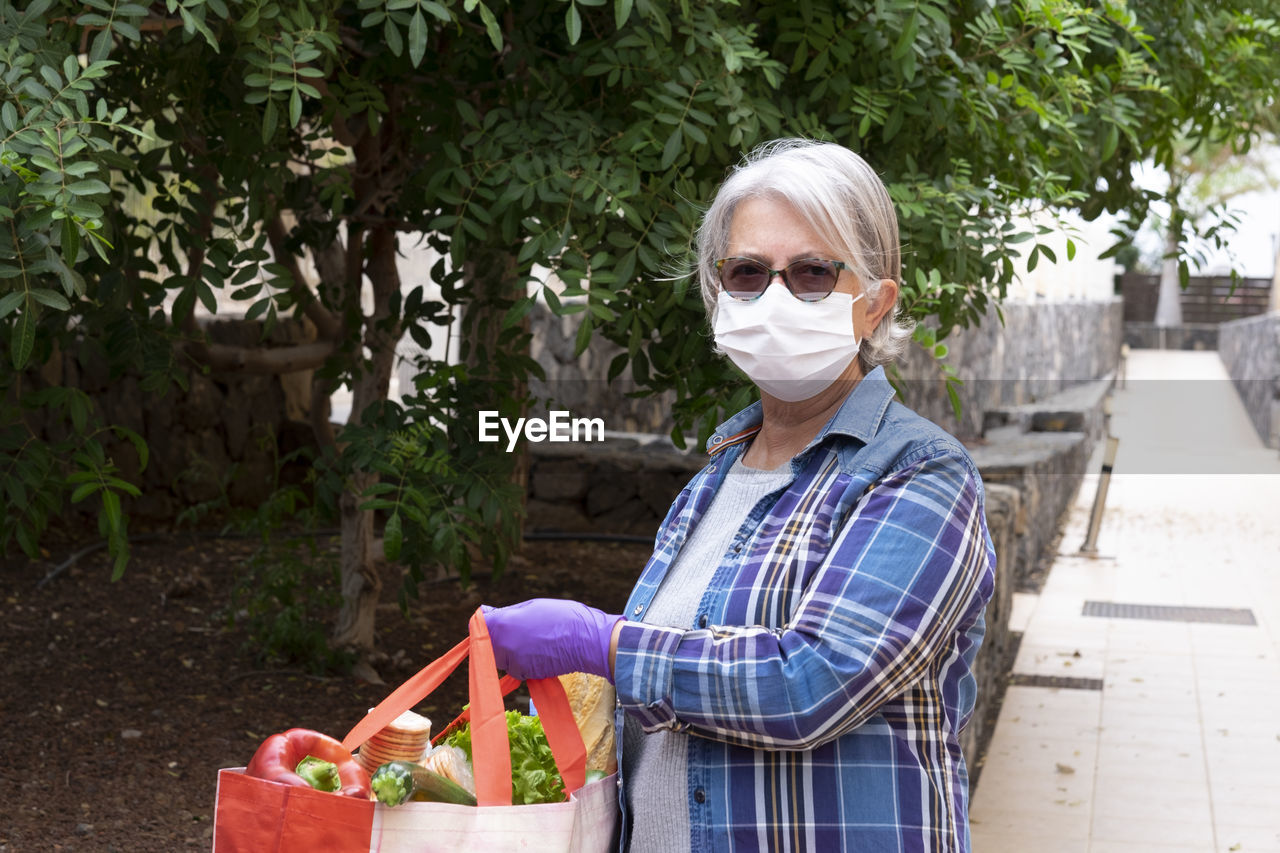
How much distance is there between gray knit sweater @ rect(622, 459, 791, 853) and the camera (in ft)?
5.09

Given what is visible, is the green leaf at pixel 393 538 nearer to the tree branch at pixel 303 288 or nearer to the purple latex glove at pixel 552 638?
the tree branch at pixel 303 288

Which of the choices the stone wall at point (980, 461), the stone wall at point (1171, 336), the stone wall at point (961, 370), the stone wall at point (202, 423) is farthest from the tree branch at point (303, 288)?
the stone wall at point (1171, 336)

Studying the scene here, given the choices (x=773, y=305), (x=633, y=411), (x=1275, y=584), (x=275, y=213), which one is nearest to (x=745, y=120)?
(x=773, y=305)

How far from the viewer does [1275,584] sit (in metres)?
8.53

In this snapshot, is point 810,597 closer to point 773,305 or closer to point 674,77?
point 773,305

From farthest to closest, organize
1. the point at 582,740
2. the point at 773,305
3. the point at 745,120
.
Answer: the point at 745,120, the point at 773,305, the point at 582,740

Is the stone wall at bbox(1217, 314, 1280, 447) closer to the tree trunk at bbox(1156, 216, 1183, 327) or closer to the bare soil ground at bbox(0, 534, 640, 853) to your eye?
the tree trunk at bbox(1156, 216, 1183, 327)

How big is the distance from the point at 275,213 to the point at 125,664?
6.82 ft

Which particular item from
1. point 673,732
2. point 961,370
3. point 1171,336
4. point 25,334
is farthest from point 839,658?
point 1171,336

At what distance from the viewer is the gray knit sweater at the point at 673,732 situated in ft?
5.09

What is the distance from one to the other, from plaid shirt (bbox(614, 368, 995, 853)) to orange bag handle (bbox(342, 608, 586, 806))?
11cm

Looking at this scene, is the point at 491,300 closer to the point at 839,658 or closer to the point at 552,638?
the point at 552,638

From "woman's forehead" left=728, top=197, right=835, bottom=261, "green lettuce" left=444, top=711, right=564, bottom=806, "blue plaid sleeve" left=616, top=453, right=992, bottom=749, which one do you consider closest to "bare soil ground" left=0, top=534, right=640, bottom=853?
"green lettuce" left=444, top=711, right=564, bottom=806

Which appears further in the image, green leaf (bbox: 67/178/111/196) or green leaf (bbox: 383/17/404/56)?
green leaf (bbox: 383/17/404/56)
